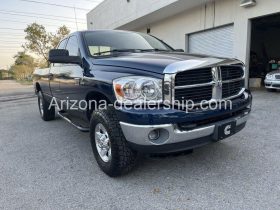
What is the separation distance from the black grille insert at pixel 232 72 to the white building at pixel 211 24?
6758 mm

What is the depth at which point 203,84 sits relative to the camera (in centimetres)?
277

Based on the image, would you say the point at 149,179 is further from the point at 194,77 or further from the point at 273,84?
the point at 273,84

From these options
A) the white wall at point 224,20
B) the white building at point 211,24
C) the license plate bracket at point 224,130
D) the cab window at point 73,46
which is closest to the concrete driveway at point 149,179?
the license plate bracket at point 224,130

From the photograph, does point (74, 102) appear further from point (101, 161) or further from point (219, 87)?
point (219, 87)

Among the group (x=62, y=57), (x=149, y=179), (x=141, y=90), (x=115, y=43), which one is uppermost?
(x=115, y=43)

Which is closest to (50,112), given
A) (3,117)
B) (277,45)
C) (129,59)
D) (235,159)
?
(3,117)

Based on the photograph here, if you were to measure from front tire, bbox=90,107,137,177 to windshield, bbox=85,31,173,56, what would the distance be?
1128 mm

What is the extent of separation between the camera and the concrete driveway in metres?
2.58

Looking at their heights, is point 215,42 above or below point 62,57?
above

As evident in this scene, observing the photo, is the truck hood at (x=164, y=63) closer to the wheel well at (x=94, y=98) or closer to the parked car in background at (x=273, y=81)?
the wheel well at (x=94, y=98)

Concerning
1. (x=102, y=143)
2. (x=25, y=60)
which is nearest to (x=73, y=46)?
(x=102, y=143)

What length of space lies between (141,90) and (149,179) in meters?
1.12

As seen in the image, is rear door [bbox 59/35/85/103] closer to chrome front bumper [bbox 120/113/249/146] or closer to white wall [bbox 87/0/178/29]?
chrome front bumper [bbox 120/113/249/146]

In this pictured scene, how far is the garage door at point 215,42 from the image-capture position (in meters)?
10.9
